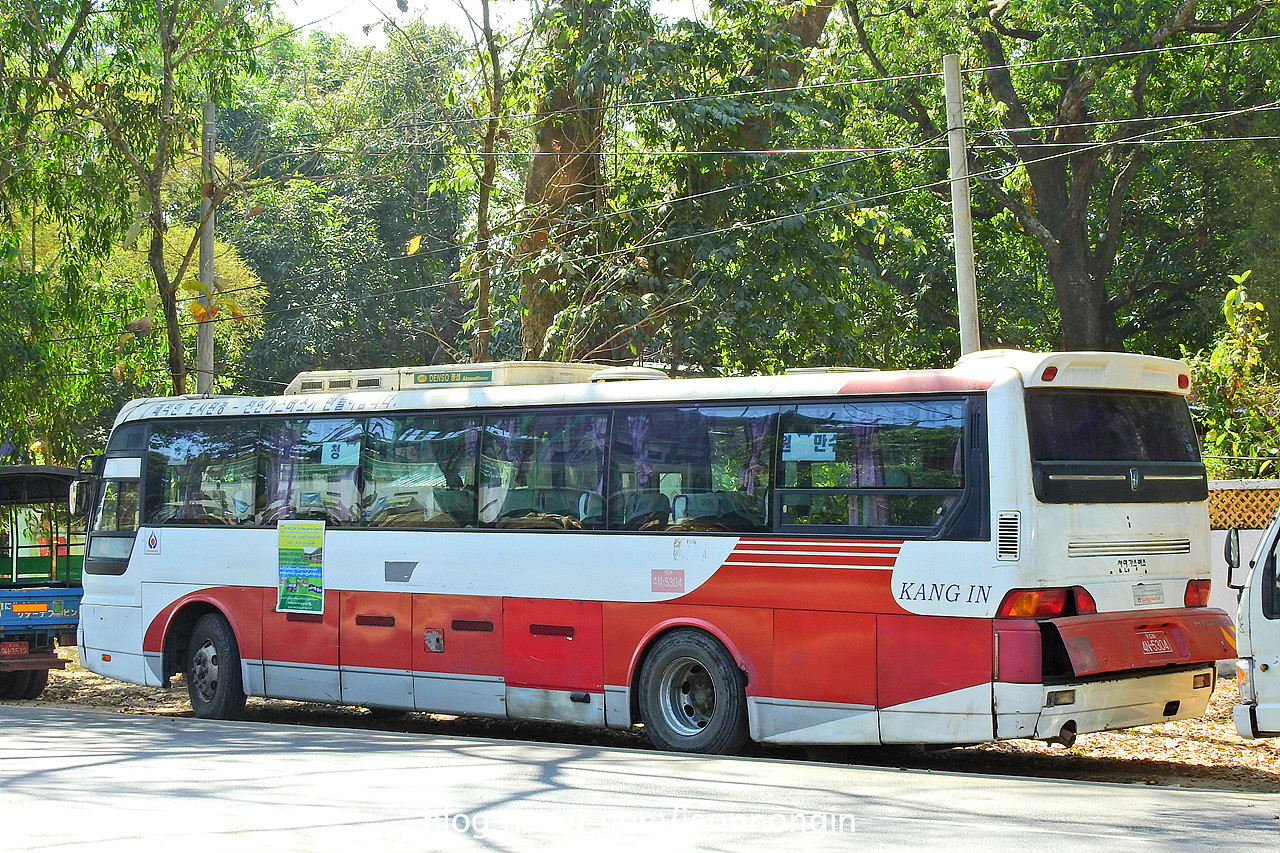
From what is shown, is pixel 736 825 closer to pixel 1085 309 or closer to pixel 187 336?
pixel 1085 309

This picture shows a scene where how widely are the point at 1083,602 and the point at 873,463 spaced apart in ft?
5.33

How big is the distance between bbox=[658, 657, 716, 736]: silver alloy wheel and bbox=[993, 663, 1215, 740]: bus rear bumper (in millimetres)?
2430

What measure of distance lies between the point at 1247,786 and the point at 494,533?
586cm

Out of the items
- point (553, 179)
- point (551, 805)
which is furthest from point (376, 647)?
point (553, 179)

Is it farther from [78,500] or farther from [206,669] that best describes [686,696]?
[78,500]

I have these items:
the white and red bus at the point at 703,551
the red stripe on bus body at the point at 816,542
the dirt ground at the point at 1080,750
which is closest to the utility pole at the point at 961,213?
the dirt ground at the point at 1080,750

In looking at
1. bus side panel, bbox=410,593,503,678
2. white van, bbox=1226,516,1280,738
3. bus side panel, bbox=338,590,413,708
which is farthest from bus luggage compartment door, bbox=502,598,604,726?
white van, bbox=1226,516,1280,738

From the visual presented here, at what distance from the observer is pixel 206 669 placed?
14.2 meters

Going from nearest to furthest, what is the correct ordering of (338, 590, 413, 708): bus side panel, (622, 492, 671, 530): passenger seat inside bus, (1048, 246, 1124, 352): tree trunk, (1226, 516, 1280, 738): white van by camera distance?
1. (1226, 516, 1280, 738): white van
2. (622, 492, 671, 530): passenger seat inside bus
3. (338, 590, 413, 708): bus side panel
4. (1048, 246, 1124, 352): tree trunk

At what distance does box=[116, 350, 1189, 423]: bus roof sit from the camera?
978cm

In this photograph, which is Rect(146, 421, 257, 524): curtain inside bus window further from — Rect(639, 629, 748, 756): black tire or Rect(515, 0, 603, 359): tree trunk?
Rect(515, 0, 603, 359): tree trunk

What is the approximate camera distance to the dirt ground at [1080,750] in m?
10.2

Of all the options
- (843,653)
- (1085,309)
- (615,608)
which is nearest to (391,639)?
(615,608)

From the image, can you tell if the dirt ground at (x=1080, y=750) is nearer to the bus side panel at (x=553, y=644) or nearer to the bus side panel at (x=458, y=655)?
the bus side panel at (x=553, y=644)
